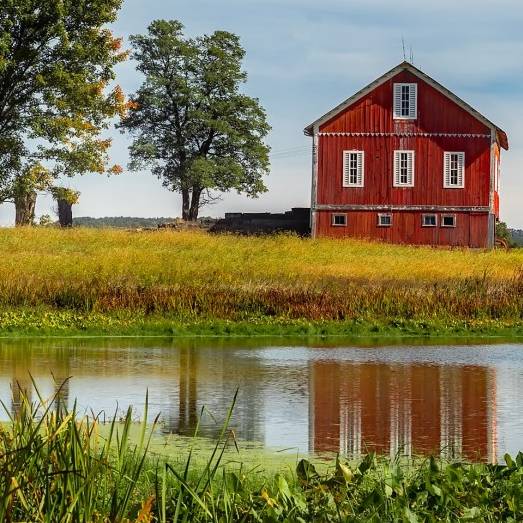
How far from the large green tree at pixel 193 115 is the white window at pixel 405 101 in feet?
54.7

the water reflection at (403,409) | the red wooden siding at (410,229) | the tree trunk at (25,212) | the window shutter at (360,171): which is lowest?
the water reflection at (403,409)

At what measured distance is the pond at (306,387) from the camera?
12922 mm

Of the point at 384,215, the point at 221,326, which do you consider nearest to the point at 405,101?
the point at 384,215

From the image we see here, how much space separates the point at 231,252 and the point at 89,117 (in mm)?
12566

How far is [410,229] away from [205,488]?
5181cm

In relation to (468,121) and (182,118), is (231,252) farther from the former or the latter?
(182,118)

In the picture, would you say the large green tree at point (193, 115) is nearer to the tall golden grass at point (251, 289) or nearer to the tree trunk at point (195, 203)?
the tree trunk at point (195, 203)

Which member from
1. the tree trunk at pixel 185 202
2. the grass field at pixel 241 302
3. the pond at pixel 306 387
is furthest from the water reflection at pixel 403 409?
the tree trunk at pixel 185 202

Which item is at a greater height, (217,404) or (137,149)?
(137,149)

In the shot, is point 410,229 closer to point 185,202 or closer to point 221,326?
point 185,202

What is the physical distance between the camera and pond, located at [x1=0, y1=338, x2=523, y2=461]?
12.9 meters

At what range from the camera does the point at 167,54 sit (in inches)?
2987

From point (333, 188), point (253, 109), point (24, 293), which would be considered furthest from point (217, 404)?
point (253, 109)

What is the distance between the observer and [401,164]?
58.0 metres
